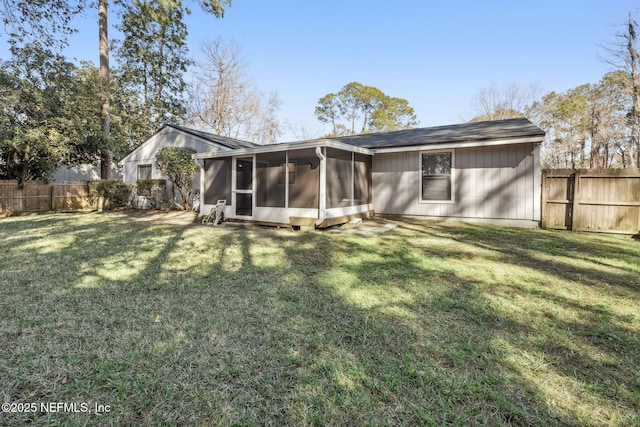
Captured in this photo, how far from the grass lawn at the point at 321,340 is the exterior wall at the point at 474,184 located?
3316 millimetres

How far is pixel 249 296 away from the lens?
3.24 m

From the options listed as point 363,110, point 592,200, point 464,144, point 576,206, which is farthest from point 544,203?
point 363,110

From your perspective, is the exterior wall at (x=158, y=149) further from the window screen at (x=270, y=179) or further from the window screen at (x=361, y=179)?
the window screen at (x=361, y=179)

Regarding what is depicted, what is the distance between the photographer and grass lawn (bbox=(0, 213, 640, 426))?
1.64 meters

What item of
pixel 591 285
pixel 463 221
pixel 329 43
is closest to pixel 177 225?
pixel 463 221

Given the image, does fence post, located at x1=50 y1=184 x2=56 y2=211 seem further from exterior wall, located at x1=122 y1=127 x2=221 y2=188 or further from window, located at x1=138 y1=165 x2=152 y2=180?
window, located at x1=138 y1=165 x2=152 y2=180

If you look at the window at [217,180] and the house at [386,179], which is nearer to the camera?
the house at [386,179]

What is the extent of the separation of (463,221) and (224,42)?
21397 mm

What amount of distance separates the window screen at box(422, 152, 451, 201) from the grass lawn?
4.37 metres

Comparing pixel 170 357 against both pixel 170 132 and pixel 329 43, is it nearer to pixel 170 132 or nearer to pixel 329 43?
pixel 170 132

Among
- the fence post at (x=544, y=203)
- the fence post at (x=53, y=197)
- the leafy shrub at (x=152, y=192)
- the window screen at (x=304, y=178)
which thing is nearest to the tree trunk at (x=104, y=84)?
the fence post at (x=53, y=197)

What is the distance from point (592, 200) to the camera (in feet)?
22.9

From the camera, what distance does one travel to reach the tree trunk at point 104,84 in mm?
14438

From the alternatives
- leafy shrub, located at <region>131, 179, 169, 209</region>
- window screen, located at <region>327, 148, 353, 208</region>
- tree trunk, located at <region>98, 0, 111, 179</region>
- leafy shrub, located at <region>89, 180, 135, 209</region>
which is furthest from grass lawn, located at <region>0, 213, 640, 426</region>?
tree trunk, located at <region>98, 0, 111, 179</region>
